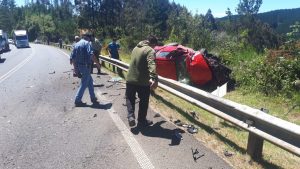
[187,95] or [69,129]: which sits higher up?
[187,95]

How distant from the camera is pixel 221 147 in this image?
19.2 ft

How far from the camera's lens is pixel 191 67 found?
11258 millimetres

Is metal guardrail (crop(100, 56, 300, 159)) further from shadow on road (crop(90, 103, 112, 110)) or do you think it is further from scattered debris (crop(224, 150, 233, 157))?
shadow on road (crop(90, 103, 112, 110))

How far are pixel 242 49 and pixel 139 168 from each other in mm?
9213

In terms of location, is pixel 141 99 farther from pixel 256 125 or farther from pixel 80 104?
pixel 80 104

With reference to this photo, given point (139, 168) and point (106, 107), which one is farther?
point (106, 107)

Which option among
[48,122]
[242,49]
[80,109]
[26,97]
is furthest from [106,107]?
[242,49]

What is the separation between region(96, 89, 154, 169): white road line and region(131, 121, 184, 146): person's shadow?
0.66 feet

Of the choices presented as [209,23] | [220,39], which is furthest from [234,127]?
[209,23]

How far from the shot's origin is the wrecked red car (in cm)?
1120

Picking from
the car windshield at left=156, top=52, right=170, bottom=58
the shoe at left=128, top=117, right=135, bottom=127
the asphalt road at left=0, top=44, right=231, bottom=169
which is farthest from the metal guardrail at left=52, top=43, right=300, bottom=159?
the car windshield at left=156, top=52, right=170, bottom=58

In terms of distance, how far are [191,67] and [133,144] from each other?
570cm

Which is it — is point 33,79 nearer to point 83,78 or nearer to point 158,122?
point 83,78

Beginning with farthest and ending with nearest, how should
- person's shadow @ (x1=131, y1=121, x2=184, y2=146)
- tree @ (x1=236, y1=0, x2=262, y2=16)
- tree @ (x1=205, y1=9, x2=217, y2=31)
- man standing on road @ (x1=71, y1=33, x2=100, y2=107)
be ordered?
tree @ (x1=236, y1=0, x2=262, y2=16)
tree @ (x1=205, y1=9, x2=217, y2=31)
man standing on road @ (x1=71, y1=33, x2=100, y2=107)
person's shadow @ (x1=131, y1=121, x2=184, y2=146)
